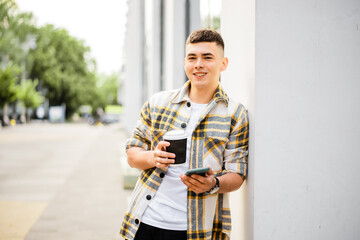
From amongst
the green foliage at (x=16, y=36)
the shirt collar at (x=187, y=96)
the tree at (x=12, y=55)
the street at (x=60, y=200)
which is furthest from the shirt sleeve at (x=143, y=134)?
the tree at (x=12, y=55)

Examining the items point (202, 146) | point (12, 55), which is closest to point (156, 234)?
point (202, 146)

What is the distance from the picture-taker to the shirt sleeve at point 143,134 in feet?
6.72

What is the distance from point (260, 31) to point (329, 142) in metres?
0.78

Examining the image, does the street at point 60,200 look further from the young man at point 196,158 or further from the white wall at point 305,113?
the white wall at point 305,113

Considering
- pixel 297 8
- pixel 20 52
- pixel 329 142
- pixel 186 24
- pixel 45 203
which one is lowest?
pixel 45 203

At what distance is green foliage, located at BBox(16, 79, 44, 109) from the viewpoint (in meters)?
48.1

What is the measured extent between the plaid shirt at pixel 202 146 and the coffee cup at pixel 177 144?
0.22 m

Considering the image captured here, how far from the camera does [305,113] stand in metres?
2.00

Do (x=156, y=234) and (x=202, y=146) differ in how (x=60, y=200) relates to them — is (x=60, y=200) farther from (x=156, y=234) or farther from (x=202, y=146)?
(x=202, y=146)

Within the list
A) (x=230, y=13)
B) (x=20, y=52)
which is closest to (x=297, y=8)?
(x=230, y=13)

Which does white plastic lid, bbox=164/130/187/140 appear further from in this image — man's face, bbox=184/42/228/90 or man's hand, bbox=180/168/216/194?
man's face, bbox=184/42/228/90

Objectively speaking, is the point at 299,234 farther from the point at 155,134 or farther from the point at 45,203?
the point at 45,203

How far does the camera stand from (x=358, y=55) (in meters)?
2.00

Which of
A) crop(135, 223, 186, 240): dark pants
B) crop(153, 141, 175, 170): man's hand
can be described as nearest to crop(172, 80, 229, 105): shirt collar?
crop(153, 141, 175, 170): man's hand
